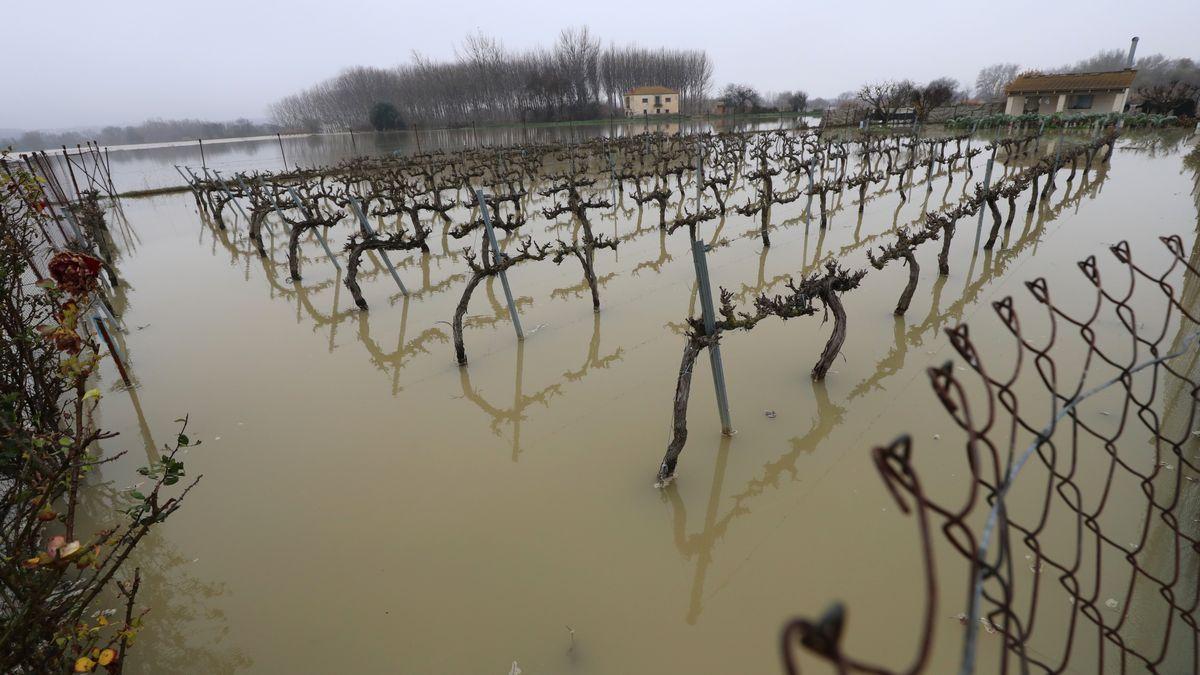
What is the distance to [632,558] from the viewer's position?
412 centimetres

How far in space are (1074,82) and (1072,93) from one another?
0.70 meters

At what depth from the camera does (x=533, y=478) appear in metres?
5.02

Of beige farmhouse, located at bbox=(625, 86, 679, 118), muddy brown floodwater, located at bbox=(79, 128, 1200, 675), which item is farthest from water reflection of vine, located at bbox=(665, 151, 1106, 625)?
beige farmhouse, located at bbox=(625, 86, 679, 118)

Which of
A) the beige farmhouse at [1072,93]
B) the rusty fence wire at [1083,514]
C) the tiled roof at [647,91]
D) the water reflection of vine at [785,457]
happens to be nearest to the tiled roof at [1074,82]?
the beige farmhouse at [1072,93]

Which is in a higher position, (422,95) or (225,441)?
(422,95)

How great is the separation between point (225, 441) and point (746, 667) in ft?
18.4

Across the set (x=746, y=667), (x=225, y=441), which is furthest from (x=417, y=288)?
(x=746, y=667)

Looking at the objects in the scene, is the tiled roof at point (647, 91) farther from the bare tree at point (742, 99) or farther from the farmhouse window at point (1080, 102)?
the farmhouse window at point (1080, 102)

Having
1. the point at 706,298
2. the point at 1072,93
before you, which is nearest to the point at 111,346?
the point at 706,298

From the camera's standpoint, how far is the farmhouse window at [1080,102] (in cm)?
3378

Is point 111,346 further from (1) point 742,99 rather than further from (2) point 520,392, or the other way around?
(1) point 742,99

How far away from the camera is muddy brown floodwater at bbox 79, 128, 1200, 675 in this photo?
3619 millimetres

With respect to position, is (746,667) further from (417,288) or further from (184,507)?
(417,288)

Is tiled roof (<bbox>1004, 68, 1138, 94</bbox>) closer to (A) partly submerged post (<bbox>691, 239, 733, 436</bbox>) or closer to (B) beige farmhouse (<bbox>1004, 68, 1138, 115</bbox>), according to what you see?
(B) beige farmhouse (<bbox>1004, 68, 1138, 115</bbox>)
